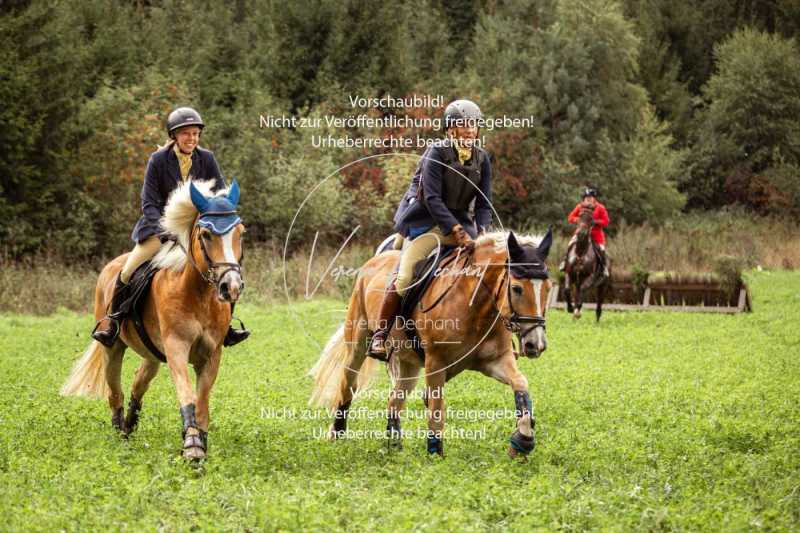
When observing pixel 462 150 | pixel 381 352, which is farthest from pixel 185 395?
pixel 462 150

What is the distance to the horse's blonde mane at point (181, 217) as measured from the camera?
9.43 m

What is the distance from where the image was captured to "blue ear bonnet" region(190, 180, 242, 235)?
29.6 feet

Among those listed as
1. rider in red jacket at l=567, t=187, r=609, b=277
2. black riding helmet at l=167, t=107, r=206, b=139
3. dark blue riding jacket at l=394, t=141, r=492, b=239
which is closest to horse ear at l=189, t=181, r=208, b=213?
black riding helmet at l=167, t=107, r=206, b=139

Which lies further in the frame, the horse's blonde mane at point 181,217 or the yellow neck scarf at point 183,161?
the yellow neck scarf at point 183,161

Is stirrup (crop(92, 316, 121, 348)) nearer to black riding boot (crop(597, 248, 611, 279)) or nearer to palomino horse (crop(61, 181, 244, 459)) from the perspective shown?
palomino horse (crop(61, 181, 244, 459))

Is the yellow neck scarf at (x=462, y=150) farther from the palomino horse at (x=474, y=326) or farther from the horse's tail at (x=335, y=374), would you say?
the horse's tail at (x=335, y=374)

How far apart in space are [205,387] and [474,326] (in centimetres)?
259

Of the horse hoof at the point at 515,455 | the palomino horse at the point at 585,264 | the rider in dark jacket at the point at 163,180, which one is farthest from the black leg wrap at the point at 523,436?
the palomino horse at the point at 585,264

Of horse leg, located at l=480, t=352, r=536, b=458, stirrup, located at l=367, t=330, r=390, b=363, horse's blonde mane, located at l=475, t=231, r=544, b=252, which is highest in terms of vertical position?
horse's blonde mane, located at l=475, t=231, r=544, b=252

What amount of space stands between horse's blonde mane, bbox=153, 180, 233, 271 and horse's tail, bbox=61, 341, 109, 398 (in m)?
2.34

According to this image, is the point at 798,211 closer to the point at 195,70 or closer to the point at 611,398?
the point at 195,70

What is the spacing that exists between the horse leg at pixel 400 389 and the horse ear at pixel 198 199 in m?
2.56

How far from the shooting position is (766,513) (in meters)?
7.20

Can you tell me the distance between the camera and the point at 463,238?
9.62m
